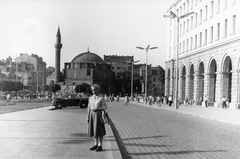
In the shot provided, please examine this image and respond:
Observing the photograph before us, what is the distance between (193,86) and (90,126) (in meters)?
42.7

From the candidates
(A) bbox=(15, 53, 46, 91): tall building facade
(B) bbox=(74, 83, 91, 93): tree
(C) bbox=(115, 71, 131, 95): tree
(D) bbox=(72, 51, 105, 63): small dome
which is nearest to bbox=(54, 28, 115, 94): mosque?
(D) bbox=(72, 51, 105, 63): small dome

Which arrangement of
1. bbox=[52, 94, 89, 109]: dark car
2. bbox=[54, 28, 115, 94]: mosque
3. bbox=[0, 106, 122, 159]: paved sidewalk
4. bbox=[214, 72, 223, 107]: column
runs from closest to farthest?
bbox=[0, 106, 122, 159]: paved sidewalk → bbox=[52, 94, 89, 109]: dark car → bbox=[214, 72, 223, 107]: column → bbox=[54, 28, 115, 94]: mosque

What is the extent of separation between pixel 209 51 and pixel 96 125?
3367 cm

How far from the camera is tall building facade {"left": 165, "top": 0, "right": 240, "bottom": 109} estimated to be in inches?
1294

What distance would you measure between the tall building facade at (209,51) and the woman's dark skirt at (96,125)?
1043 inches

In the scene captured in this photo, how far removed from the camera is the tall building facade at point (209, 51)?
32.9m

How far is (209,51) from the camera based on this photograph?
Result: 128ft

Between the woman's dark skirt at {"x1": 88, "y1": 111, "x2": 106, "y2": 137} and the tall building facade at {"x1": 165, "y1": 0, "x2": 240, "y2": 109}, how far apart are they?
26.5 m

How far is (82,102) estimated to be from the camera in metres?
29.6

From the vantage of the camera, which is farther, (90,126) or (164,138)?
(164,138)

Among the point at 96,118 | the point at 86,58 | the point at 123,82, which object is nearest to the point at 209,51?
the point at 96,118

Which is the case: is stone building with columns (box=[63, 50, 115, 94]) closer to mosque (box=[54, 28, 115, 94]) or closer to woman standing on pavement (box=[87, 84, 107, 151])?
mosque (box=[54, 28, 115, 94])

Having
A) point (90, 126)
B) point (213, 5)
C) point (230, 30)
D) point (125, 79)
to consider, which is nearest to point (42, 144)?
point (90, 126)

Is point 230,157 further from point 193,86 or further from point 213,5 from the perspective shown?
point 193,86
